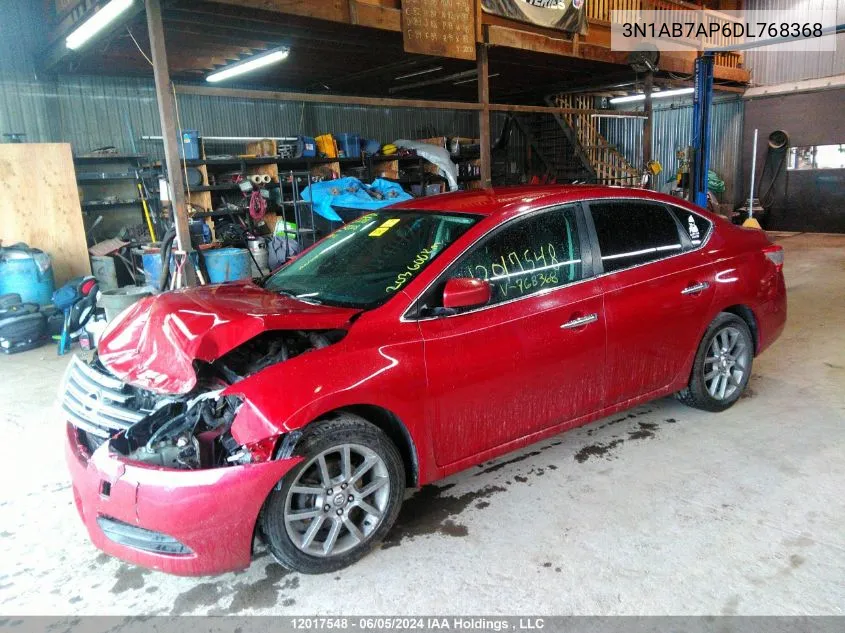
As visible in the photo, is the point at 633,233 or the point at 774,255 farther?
the point at 774,255

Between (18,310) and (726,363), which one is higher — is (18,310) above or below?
above

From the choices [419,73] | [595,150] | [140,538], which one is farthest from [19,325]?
[595,150]

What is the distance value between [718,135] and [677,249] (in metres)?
15.8

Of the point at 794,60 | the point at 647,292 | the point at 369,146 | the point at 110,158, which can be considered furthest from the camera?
the point at 794,60

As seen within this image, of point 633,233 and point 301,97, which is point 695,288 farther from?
point 301,97

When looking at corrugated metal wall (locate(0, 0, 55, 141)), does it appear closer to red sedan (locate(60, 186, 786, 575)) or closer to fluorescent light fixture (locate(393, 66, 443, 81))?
fluorescent light fixture (locate(393, 66, 443, 81))

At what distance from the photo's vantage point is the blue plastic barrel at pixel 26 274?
7.55 m

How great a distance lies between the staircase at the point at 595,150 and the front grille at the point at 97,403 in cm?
1246

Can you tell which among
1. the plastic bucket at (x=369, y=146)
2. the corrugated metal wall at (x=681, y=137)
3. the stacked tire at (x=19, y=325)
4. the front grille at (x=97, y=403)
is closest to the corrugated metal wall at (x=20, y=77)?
the stacked tire at (x=19, y=325)

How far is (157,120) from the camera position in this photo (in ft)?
35.1

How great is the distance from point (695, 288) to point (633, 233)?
1.85ft

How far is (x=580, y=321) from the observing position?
322 centimetres

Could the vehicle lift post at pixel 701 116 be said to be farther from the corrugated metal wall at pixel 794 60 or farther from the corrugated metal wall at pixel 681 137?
the corrugated metal wall at pixel 681 137

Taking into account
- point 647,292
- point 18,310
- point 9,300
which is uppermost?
point 647,292
